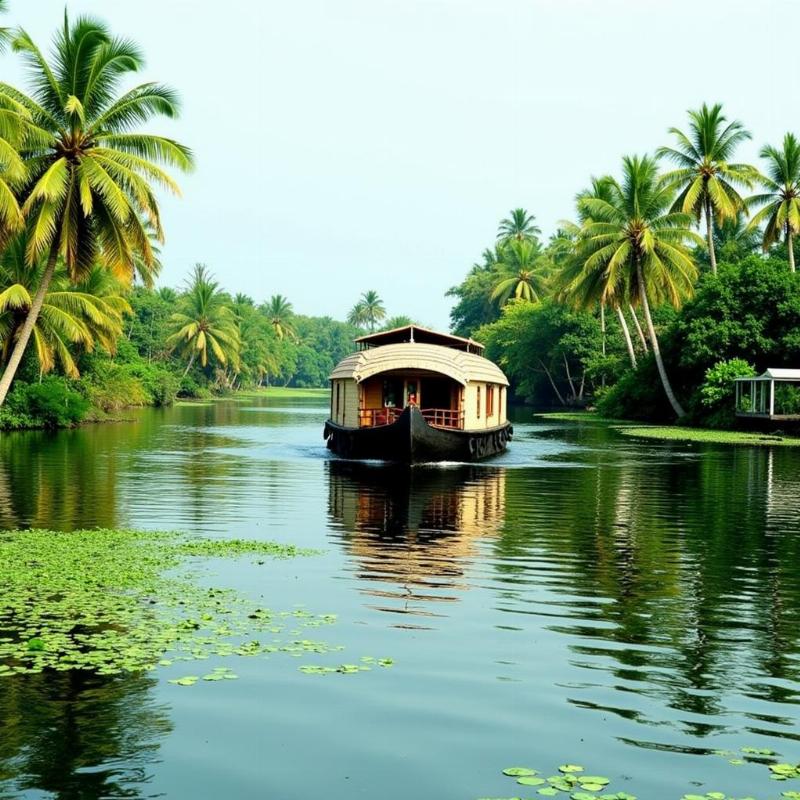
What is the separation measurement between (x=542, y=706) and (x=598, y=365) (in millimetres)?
54826

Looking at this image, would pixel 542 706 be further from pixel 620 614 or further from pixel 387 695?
pixel 620 614

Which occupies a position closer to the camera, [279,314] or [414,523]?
[414,523]

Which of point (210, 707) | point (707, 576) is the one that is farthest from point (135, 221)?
point (210, 707)

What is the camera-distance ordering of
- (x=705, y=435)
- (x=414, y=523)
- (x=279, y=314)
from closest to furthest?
(x=414, y=523) → (x=705, y=435) → (x=279, y=314)

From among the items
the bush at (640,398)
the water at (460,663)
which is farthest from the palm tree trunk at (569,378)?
the water at (460,663)

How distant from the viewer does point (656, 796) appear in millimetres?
5270

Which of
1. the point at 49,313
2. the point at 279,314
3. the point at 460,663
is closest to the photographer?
the point at 460,663

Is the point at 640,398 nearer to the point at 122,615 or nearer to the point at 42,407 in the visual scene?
the point at 42,407

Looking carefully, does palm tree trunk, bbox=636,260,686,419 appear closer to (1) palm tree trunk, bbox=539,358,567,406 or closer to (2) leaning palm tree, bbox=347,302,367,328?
(1) palm tree trunk, bbox=539,358,567,406

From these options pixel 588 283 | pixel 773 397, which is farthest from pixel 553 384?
pixel 773 397

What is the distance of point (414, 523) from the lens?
15594 millimetres

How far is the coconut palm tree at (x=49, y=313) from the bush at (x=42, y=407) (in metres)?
1.58

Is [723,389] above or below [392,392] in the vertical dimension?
above

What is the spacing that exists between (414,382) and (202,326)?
1996 inches
